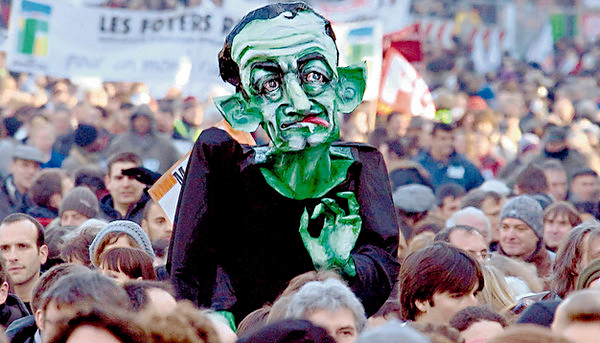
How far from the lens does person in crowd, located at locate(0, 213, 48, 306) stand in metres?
7.96

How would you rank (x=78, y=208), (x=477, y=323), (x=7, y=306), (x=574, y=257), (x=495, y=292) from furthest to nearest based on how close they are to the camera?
(x=78, y=208)
(x=7, y=306)
(x=574, y=257)
(x=495, y=292)
(x=477, y=323)

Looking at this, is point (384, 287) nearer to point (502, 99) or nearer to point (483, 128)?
point (483, 128)

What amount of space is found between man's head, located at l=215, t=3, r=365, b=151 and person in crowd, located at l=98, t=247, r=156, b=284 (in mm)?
1085

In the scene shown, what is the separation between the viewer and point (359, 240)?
5422 millimetres

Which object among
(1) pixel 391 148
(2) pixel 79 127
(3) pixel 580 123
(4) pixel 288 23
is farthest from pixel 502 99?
(4) pixel 288 23

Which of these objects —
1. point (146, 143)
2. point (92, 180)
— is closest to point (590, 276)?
point (92, 180)

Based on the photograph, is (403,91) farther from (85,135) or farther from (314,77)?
(314,77)

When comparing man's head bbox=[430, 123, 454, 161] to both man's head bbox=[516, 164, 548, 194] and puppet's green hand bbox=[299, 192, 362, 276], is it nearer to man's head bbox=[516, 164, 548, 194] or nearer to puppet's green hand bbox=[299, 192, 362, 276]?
man's head bbox=[516, 164, 548, 194]

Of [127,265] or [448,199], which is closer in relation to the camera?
[127,265]

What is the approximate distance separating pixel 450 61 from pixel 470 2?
8187 mm

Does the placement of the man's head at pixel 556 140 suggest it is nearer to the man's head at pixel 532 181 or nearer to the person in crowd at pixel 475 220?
the man's head at pixel 532 181

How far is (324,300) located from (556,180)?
7.73 metres

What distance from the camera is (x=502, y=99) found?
18969 mm

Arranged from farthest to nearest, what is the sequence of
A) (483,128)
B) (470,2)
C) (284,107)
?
(470,2) → (483,128) → (284,107)
